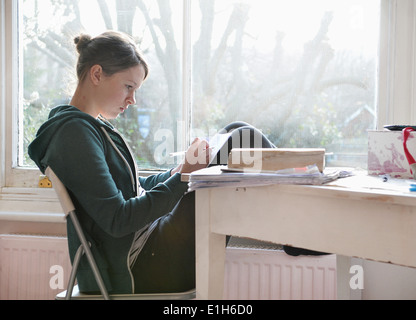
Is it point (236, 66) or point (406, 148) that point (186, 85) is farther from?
point (406, 148)

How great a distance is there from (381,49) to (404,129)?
1.97 ft

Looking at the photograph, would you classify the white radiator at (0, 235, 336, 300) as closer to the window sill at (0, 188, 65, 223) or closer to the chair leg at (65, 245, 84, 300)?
the window sill at (0, 188, 65, 223)

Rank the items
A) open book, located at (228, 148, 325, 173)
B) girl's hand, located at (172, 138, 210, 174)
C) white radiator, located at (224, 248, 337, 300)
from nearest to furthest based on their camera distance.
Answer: open book, located at (228, 148, 325, 173) → girl's hand, located at (172, 138, 210, 174) → white radiator, located at (224, 248, 337, 300)

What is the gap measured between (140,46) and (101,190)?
0.90 m

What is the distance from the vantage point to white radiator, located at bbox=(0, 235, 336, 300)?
1.43 meters

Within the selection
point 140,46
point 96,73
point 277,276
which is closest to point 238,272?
point 277,276

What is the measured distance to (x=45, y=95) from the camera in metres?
1.83

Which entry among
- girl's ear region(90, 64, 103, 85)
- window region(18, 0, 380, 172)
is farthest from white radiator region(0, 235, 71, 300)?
girl's ear region(90, 64, 103, 85)

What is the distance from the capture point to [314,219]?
0.80 metres

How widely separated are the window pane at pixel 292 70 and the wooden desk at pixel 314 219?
0.65 meters

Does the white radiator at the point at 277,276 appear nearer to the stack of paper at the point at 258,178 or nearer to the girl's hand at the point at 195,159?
the girl's hand at the point at 195,159

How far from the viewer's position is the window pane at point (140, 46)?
1694 millimetres

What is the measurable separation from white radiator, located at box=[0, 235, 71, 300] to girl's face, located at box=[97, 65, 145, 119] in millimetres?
653

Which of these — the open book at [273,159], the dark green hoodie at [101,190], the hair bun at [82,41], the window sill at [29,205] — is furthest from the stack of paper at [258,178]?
the window sill at [29,205]
